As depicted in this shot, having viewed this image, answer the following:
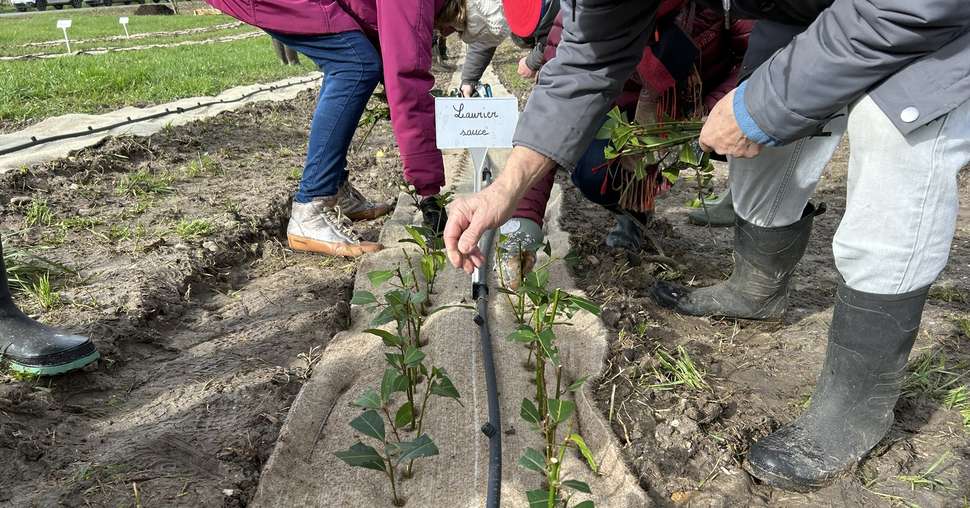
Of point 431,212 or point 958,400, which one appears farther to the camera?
point 431,212

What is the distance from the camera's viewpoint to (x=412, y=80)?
220 centimetres

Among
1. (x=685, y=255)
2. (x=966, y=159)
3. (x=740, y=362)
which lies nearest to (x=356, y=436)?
(x=740, y=362)

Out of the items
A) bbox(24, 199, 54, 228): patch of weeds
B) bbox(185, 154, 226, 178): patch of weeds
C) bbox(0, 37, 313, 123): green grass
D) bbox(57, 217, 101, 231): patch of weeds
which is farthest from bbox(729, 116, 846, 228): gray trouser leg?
bbox(0, 37, 313, 123): green grass

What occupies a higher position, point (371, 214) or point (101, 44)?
point (371, 214)

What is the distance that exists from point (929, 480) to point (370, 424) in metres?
1.17

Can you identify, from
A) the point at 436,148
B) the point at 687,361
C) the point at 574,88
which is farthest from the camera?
the point at 436,148

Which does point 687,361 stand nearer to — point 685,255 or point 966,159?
point 966,159

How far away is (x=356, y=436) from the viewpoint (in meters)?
1.57

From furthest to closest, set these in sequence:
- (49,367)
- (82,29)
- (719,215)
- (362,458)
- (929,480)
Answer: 1. (82,29)
2. (719,215)
3. (49,367)
4. (929,480)
5. (362,458)

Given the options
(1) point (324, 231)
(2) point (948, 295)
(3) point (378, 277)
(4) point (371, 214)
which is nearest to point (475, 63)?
(4) point (371, 214)

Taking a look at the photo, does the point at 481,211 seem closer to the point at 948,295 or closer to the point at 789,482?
the point at 789,482

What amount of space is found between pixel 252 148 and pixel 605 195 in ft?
8.49

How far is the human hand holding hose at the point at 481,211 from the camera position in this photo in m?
1.26

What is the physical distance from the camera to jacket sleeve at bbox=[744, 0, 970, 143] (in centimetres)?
107
